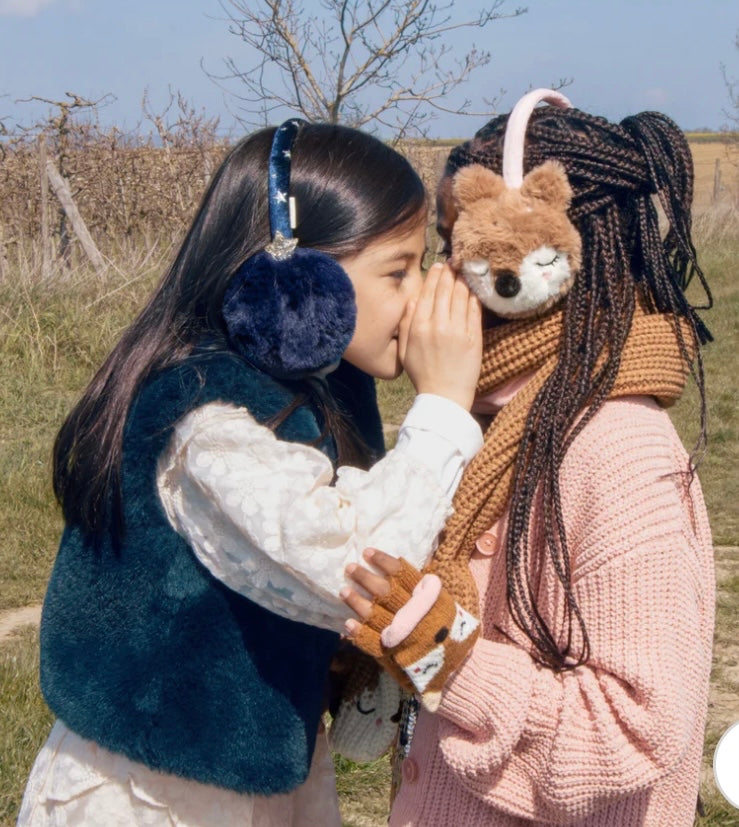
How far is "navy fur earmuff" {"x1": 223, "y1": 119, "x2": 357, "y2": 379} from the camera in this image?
1.63 m

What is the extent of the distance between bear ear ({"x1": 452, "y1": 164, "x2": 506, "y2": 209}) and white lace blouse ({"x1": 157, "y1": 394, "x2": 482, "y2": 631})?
302mm

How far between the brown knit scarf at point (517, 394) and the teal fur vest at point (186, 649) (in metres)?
0.25

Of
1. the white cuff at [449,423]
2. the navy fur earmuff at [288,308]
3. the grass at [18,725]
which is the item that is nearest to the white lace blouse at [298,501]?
the white cuff at [449,423]

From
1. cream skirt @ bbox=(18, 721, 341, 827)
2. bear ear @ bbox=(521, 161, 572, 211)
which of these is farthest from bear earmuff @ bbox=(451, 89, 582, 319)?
cream skirt @ bbox=(18, 721, 341, 827)

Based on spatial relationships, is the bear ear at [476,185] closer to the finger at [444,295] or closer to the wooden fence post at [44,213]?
the finger at [444,295]

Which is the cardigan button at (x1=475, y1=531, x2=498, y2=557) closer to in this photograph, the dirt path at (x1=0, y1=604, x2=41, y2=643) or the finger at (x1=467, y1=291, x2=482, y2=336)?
the finger at (x1=467, y1=291, x2=482, y2=336)

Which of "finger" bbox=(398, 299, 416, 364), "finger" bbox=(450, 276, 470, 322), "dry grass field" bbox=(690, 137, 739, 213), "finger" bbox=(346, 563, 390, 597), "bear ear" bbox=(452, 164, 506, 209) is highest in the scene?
"dry grass field" bbox=(690, 137, 739, 213)

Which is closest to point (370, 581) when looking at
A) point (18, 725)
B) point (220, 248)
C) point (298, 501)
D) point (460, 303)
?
point (298, 501)

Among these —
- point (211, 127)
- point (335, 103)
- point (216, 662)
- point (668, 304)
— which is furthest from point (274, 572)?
point (211, 127)

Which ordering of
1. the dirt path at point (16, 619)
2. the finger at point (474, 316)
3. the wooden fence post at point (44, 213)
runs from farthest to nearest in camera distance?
the wooden fence post at point (44, 213) → the dirt path at point (16, 619) → the finger at point (474, 316)

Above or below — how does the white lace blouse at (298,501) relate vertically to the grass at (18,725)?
above

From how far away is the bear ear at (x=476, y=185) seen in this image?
161cm

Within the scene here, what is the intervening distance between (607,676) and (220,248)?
860 millimetres

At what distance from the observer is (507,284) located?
160 centimetres
